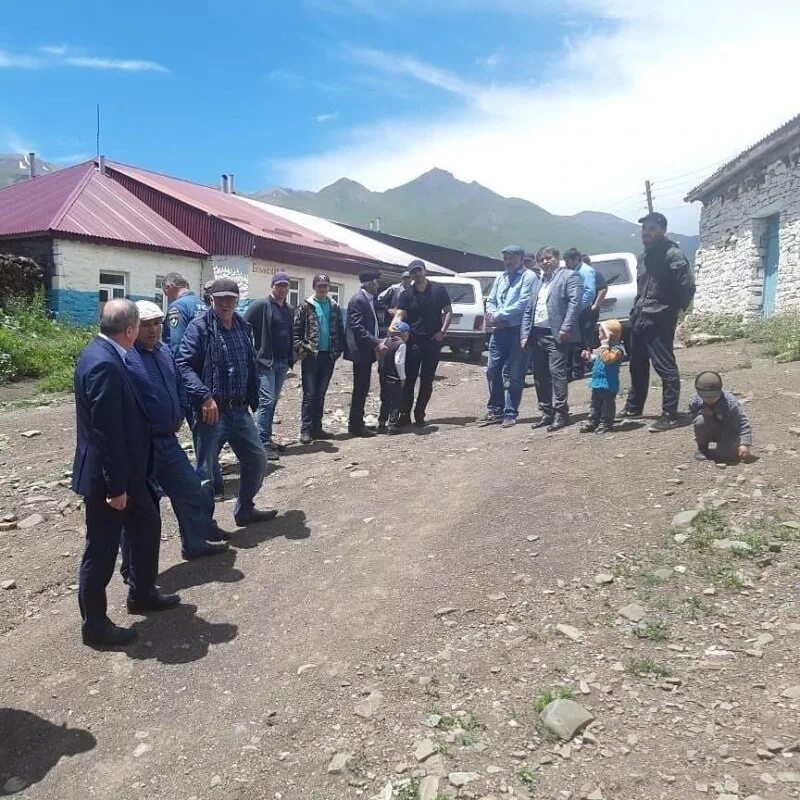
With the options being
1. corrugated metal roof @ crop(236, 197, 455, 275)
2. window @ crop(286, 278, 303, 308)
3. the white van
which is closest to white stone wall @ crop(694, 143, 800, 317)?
the white van

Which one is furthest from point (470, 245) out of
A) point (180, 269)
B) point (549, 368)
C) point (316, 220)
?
point (549, 368)

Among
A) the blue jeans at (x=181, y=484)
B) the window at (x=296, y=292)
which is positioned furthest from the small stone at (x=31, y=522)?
the window at (x=296, y=292)

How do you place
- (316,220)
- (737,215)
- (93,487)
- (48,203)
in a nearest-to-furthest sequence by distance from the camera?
(93,487) < (737,215) < (48,203) < (316,220)

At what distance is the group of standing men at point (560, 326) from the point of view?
578 centimetres

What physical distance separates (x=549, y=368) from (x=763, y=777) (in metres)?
4.66

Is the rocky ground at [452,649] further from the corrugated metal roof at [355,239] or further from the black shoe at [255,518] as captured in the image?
the corrugated metal roof at [355,239]

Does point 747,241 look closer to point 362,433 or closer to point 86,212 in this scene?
point 362,433

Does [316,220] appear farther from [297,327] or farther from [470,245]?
[470,245]

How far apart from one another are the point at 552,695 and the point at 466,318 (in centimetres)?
1143

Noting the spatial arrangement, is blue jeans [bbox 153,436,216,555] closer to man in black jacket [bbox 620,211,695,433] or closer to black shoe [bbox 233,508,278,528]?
black shoe [bbox 233,508,278,528]

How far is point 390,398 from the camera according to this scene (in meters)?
7.44

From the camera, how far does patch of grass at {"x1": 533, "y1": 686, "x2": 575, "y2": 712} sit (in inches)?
107

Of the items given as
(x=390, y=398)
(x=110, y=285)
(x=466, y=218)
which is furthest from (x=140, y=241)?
(x=466, y=218)

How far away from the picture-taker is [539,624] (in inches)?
130
